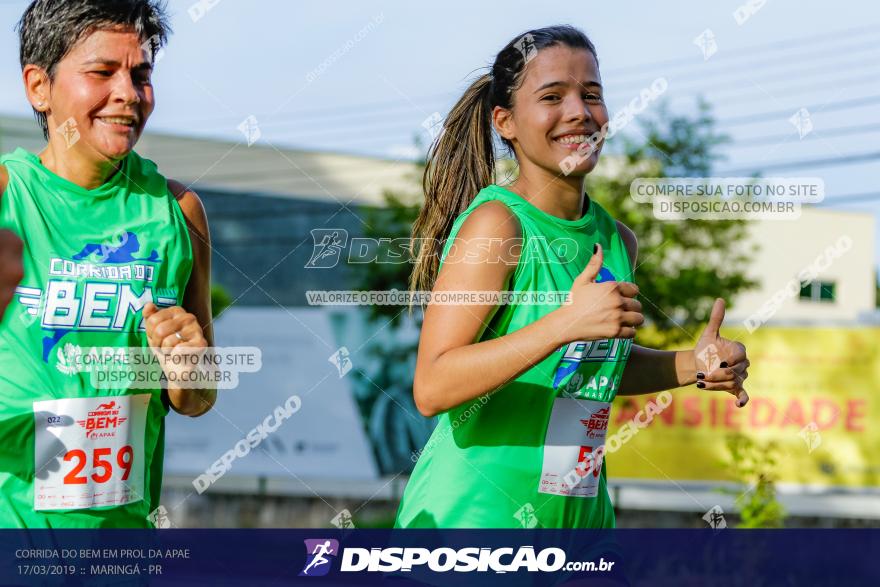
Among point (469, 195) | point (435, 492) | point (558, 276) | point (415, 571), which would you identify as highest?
point (469, 195)

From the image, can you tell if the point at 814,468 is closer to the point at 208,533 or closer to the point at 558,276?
the point at 208,533

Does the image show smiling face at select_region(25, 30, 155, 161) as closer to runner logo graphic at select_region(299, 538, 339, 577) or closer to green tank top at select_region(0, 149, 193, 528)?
green tank top at select_region(0, 149, 193, 528)

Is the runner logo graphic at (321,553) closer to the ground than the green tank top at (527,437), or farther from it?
closer to the ground

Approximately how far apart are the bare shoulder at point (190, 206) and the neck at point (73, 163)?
19 cm

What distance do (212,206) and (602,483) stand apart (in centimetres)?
1720

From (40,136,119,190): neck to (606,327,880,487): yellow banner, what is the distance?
29.3 feet

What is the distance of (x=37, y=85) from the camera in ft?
8.73

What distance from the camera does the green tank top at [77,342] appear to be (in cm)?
243

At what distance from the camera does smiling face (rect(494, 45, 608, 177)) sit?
8.59 feet

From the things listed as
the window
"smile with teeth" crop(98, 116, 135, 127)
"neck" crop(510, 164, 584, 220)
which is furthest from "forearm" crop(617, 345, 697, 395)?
the window

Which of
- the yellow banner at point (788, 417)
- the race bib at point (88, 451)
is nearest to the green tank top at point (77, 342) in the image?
the race bib at point (88, 451)

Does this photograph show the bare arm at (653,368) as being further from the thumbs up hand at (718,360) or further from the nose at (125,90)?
the nose at (125,90)

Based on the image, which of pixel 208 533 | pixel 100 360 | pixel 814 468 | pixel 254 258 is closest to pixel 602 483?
pixel 100 360

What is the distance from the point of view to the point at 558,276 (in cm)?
251
